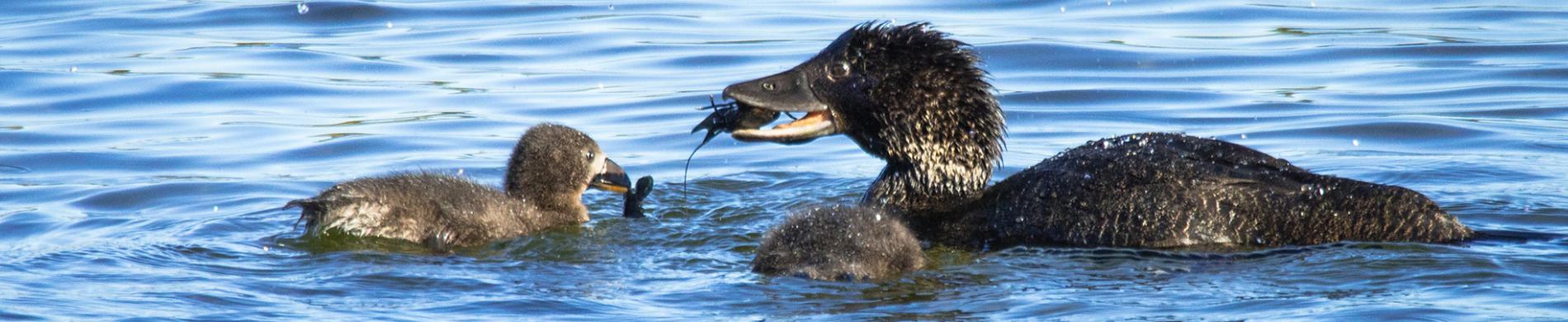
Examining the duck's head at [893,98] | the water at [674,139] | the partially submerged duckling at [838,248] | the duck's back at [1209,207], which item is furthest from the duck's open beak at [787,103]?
the duck's back at [1209,207]

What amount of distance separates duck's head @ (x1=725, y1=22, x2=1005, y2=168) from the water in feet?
2.04

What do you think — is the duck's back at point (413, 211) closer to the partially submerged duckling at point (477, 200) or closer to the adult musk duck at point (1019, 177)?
the partially submerged duckling at point (477, 200)

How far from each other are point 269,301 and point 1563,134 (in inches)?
275

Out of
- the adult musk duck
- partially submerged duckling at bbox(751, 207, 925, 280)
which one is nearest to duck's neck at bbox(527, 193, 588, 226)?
the adult musk duck

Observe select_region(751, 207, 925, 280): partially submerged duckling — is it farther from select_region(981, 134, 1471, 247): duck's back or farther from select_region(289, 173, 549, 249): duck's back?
select_region(289, 173, 549, 249): duck's back

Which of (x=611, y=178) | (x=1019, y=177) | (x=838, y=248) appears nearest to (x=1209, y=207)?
(x=1019, y=177)

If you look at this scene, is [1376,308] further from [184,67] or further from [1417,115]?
[184,67]

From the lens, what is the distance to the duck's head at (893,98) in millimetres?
7629

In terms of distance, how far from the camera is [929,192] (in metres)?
7.84

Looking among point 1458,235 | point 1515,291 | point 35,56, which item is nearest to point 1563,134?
point 1458,235

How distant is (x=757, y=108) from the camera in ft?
26.0

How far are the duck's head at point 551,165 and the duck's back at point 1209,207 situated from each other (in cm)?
228

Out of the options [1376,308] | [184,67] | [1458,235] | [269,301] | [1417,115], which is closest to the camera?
[1376,308]

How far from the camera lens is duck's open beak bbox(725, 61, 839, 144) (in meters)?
7.75
